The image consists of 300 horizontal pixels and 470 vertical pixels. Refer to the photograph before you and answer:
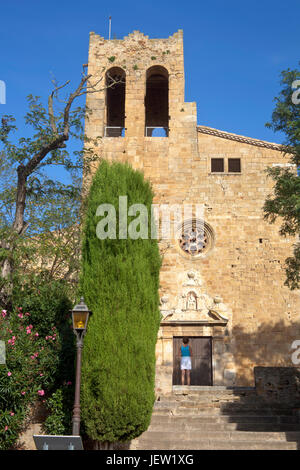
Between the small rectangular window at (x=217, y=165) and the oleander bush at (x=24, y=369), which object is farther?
the small rectangular window at (x=217, y=165)

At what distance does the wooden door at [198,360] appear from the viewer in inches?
640

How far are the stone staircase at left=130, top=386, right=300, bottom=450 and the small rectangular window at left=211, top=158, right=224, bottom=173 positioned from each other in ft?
26.4

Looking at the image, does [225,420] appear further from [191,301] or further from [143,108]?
[143,108]

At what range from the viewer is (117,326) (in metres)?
9.41

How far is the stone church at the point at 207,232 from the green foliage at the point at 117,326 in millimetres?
6174

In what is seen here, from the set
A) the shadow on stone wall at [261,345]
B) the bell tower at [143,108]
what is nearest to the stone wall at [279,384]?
the shadow on stone wall at [261,345]

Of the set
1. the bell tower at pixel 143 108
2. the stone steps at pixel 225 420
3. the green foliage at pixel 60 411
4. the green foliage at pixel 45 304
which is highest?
the bell tower at pixel 143 108

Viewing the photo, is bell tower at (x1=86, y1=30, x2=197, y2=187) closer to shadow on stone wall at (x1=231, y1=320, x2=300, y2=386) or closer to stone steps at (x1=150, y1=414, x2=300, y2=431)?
shadow on stone wall at (x1=231, y1=320, x2=300, y2=386)

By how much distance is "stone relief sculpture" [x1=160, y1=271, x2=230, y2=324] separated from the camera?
16531 mm

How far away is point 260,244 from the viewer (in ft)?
56.1

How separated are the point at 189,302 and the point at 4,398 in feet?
28.0

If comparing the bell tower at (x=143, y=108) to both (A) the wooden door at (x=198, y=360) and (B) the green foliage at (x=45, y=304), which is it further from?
(B) the green foliage at (x=45, y=304)

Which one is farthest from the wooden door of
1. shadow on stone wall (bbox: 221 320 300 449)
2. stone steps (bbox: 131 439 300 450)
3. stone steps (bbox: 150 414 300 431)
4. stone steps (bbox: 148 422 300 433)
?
stone steps (bbox: 131 439 300 450)

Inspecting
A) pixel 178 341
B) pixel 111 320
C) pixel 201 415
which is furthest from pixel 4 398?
pixel 178 341
